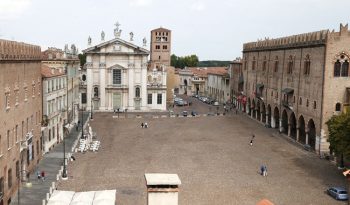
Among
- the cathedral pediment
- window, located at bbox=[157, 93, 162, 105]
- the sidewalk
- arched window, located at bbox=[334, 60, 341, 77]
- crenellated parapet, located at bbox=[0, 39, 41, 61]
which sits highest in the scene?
the cathedral pediment

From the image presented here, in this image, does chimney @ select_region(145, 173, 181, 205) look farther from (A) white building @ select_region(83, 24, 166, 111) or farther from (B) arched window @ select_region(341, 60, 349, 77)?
(A) white building @ select_region(83, 24, 166, 111)

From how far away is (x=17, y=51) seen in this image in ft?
107

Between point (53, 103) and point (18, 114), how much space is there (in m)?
14.5

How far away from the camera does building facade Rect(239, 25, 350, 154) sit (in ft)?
155

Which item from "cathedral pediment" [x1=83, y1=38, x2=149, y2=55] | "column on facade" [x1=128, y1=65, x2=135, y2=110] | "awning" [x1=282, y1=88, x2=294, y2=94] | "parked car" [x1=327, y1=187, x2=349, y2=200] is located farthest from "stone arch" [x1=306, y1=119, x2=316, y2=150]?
"cathedral pediment" [x1=83, y1=38, x2=149, y2=55]

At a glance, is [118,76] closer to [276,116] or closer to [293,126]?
[276,116]

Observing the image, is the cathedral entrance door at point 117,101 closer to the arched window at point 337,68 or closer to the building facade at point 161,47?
the building facade at point 161,47

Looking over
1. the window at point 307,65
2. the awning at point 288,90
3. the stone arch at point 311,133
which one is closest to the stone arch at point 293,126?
the awning at point 288,90

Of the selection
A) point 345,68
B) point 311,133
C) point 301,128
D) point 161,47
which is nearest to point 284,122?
point 301,128

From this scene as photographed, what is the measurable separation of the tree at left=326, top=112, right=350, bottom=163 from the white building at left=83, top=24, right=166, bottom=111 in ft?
159

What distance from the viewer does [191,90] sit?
417 feet

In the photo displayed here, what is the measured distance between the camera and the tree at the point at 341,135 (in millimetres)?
34719

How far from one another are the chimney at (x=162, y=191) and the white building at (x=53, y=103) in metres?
35.3

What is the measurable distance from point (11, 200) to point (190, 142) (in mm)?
24881
